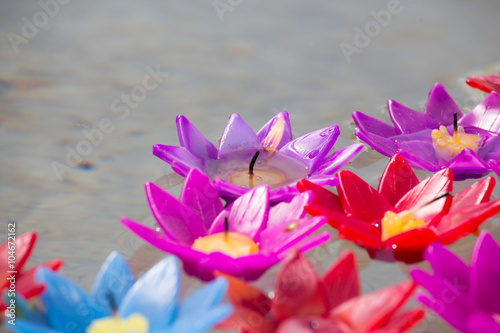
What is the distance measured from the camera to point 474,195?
911 millimetres

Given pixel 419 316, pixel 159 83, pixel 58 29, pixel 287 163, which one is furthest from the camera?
pixel 58 29

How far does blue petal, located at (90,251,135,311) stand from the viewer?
75 cm

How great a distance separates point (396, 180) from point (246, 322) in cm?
36

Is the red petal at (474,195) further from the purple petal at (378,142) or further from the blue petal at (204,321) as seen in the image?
the blue petal at (204,321)

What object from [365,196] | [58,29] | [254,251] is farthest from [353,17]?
[254,251]

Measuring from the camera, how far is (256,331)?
70cm

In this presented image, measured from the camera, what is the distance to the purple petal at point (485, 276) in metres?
0.74

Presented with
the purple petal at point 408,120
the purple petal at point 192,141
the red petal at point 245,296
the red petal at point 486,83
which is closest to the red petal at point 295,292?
the red petal at point 245,296

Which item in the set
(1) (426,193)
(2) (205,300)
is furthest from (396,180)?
(2) (205,300)

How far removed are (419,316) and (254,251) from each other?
22cm

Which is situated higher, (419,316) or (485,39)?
(485,39)

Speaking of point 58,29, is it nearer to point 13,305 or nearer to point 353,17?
point 353,17

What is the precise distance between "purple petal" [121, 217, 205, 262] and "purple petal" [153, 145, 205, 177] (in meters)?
0.17

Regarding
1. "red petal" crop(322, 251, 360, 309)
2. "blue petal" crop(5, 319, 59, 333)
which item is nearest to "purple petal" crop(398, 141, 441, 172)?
"red petal" crop(322, 251, 360, 309)
